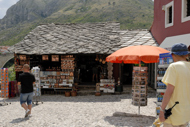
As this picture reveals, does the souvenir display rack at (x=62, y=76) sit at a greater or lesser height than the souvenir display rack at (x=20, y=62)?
lesser

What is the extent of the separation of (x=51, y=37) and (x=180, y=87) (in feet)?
36.3

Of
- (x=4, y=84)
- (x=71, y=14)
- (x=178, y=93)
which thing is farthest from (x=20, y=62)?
(x=71, y=14)

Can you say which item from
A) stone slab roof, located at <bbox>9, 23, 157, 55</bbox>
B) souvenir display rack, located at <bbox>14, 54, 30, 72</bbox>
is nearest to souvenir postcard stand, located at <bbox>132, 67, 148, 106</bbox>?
stone slab roof, located at <bbox>9, 23, 157, 55</bbox>

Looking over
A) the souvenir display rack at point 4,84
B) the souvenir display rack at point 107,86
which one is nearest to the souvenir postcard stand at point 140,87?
the souvenir display rack at point 107,86

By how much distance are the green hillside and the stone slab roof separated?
34.6 metres

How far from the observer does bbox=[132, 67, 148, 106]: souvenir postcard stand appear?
612cm

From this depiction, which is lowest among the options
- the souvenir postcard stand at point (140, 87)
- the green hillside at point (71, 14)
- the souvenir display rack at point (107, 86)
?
the souvenir display rack at point (107, 86)

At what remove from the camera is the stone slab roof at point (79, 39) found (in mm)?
10352

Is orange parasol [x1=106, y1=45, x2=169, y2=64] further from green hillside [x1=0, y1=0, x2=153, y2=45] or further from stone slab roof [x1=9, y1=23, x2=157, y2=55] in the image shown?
green hillside [x1=0, y1=0, x2=153, y2=45]

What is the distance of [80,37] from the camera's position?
12.0 m

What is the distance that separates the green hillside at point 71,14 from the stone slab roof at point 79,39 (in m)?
34.6

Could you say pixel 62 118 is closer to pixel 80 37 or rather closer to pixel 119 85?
pixel 119 85

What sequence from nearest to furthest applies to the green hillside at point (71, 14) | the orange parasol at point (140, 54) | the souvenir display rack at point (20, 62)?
the orange parasol at point (140, 54)
the souvenir display rack at point (20, 62)
the green hillside at point (71, 14)

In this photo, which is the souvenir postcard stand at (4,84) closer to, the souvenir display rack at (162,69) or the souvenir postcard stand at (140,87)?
the souvenir postcard stand at (140,87)
